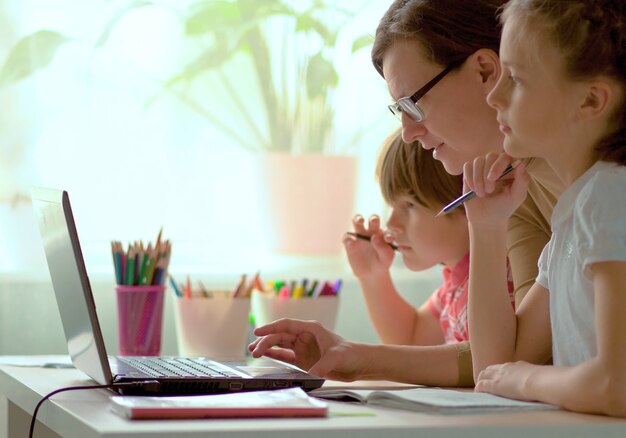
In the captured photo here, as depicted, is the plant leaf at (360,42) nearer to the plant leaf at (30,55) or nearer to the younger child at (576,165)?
the plant leaf at (30,55)

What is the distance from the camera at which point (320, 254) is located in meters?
2.21

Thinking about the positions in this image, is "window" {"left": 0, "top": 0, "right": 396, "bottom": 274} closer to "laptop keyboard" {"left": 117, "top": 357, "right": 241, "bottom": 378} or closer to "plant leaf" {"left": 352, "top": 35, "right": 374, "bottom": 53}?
"plant leaf" {"left": 352, "top": 35, "right": 374, "bottom": 53}

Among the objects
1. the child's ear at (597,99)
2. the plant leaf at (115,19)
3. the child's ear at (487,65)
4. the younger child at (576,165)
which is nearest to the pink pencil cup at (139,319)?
the plant leaf at (115,19)

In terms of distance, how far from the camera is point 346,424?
33.1 inches

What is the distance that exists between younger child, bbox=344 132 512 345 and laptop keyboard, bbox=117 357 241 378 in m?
0.48

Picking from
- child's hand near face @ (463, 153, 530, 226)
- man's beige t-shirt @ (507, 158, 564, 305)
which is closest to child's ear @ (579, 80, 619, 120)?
child's hand near face @ (463, 153, 530, 226)

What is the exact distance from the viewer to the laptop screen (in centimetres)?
102

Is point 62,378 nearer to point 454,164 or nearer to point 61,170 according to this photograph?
point 454,164

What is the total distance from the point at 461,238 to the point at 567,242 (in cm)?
65

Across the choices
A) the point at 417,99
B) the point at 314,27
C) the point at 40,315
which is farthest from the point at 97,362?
the point at 314,27

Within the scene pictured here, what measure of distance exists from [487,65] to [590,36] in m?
Result: 0.38

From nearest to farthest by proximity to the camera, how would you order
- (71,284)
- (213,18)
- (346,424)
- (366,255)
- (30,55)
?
(346,424)
(71,284)
(366,255)
(30,55)
(213,18)

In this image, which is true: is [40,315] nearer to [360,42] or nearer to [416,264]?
[416,264]

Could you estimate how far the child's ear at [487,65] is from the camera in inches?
55.0
